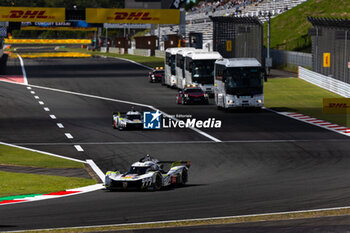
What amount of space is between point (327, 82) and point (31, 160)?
41.0 m

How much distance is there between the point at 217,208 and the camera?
1933cm

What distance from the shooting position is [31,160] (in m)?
31.3

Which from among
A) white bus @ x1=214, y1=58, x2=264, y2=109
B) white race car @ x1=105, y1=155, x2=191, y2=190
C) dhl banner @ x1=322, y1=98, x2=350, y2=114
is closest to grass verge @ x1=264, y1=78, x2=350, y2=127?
dhl banner @ x1=322, y1=98, x2=350, y2=114

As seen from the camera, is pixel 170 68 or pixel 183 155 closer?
pixel 183 155

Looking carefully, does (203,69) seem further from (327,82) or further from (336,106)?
(327,82)

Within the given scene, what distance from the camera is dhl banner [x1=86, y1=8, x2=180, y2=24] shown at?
336ft

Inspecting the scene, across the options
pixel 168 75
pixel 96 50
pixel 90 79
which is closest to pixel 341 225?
pixel 168 75

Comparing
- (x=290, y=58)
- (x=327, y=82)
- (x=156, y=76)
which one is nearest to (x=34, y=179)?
(x=327, y=82)

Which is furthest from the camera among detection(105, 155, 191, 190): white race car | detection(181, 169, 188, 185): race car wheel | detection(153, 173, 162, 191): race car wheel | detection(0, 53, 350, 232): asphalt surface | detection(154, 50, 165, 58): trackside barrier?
detection(154, 50, 165, 58): trackside barrier

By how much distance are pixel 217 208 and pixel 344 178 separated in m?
7.51

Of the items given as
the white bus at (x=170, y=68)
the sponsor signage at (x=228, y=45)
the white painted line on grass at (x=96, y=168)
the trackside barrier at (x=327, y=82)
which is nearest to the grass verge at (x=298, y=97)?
the trackside barrier at (x=327, y=82)

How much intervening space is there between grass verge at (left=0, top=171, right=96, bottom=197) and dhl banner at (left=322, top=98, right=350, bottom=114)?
1153 inches

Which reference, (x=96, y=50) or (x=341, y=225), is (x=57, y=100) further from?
(x=96, y=50)

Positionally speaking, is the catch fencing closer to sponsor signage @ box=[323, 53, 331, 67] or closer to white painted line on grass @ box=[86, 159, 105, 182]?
sponsor signage @ box=[323, 53, 331, 67]
